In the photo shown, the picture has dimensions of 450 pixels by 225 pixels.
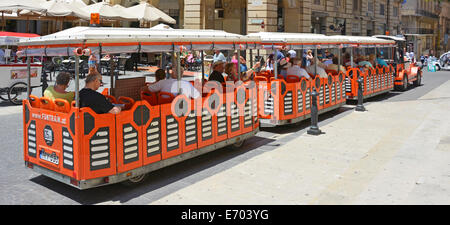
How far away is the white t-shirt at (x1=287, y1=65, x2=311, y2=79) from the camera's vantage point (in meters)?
11.2

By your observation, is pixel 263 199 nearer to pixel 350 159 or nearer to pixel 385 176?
pixel 385 176

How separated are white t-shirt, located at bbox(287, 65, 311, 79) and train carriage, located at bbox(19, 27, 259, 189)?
3.75 meters

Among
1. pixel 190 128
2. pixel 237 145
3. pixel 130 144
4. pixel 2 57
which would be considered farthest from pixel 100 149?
pixel 2 57

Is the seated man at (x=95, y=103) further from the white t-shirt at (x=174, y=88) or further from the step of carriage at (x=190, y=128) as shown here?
the white t-shirt at (x=174, y=88)

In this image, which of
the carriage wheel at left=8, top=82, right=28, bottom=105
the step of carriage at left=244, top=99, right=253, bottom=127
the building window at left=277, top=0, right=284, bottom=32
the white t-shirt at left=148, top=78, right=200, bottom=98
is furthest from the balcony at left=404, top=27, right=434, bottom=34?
the white t-shirt at left=148, top=78, right=200, bottom=98

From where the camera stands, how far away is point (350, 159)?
26.6 feet

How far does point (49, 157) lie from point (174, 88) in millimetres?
2329

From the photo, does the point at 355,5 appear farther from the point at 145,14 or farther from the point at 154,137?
the point at 154,137

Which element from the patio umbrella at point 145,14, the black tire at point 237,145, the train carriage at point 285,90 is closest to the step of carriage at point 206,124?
the black tire at point 237,145

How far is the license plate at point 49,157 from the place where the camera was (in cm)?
609

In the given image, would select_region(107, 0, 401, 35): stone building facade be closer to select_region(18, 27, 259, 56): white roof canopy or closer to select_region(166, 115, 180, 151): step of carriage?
select_region(18, 27, 259, 56): white roof canopy

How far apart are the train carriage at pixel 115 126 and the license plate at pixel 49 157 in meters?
0.01
